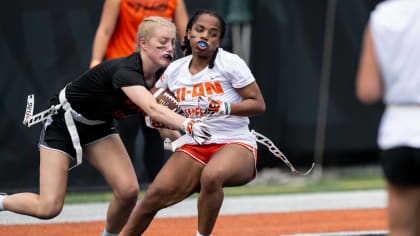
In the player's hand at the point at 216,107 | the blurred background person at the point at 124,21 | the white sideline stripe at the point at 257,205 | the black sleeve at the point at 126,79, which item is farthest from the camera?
the white sideline stripe at the point at 257,205

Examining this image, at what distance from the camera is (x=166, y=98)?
16.4 feet

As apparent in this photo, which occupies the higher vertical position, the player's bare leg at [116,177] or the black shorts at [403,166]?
the black shorts at [403,166]

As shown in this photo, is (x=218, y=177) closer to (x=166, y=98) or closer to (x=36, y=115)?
(x=166, y=98)

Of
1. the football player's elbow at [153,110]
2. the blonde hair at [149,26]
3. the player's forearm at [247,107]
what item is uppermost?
the blonde hair at [149,26]

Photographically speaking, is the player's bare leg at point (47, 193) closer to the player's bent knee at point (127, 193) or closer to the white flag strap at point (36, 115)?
the white flag strap at point (36, 115)

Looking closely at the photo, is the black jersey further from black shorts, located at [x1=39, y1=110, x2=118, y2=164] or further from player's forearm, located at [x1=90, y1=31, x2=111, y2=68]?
player's forearm, located at [x1=90, y1=31, x2=111, y2=68]

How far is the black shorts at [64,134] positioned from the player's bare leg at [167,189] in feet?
2.00

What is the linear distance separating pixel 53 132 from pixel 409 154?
2926 millimetres

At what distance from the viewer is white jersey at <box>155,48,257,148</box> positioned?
5.01 m

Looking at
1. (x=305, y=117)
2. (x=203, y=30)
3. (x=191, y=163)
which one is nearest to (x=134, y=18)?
(x=203, y=30)

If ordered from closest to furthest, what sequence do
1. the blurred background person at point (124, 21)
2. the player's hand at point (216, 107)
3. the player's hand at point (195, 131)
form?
1. the player's hand at point (195, 131)
2. the player's hand at point (216, 107)
3. the blurred background person at point (124, 21)

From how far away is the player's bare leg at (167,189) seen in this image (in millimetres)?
4895

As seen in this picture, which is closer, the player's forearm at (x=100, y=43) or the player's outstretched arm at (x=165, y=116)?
the player's outstretched arm at (x=165, y=116)

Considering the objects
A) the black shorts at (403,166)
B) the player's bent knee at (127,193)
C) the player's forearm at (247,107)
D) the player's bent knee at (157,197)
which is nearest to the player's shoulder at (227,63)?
the player's forearm at (247,107)
